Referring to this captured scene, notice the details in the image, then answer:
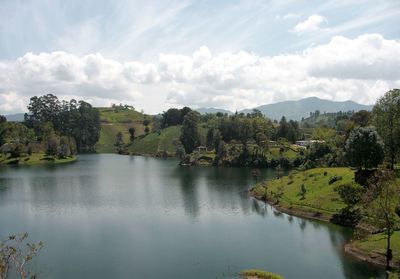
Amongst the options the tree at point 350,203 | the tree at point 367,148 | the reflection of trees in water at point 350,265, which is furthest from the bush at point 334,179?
the reflection of trees in water at point 350,265

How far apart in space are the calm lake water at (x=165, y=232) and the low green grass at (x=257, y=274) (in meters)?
1.75

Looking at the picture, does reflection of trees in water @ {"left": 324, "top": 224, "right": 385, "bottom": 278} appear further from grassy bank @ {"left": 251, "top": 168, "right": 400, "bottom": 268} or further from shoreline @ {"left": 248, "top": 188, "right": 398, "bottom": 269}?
grassy bank @ {"left": 251, "top": 168, "right": 400, "bottom": 268}

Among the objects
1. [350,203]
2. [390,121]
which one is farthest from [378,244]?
[390,121]

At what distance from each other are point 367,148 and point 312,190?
1570cm

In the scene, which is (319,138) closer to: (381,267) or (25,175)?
(25,175)

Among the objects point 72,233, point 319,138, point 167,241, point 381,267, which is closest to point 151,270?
point 167,241

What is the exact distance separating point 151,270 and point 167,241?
1353 cm

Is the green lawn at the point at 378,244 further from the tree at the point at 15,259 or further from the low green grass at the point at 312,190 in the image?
the tree at the point at 15,259

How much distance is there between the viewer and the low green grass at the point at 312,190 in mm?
87312

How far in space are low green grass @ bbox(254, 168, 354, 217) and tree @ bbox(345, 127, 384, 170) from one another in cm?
477

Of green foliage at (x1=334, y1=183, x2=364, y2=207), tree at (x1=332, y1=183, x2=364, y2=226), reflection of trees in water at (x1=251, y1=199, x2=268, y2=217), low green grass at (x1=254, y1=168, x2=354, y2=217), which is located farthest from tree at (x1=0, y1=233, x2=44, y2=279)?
low green grass at (x1=254, y1=168, x2=354, y2=217)

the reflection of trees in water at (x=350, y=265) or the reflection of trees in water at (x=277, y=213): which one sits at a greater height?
the reflection of trees in water at (x=277, y=213)

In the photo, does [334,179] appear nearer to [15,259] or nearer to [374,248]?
[374,248]

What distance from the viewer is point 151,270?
183ft
